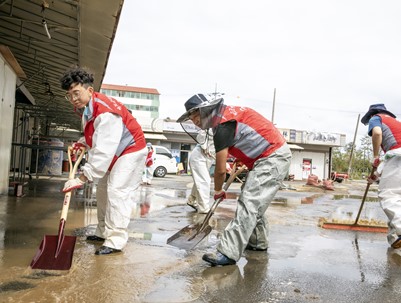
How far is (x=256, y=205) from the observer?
354 cm

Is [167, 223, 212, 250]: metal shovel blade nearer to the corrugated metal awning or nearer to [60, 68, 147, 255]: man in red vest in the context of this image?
[60, 68, 147, 255]: man in red vest

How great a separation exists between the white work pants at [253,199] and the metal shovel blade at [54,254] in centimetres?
121

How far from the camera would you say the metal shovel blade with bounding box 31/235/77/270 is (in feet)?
9.74

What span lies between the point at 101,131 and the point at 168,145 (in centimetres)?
3033

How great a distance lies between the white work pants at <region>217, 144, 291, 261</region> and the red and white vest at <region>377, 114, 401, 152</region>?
1.45 meters

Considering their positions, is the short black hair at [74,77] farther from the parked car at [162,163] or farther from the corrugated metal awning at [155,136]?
the corrugated metal awning at [155,136]

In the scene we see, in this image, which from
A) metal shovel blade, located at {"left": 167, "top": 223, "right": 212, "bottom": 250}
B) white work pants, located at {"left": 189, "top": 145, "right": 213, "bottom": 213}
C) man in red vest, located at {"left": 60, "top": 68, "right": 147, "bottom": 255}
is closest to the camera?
man in red vest, located at {"left": 60, "top": 68, "right": 147, "bottom": 255}

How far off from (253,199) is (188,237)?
0.90 m

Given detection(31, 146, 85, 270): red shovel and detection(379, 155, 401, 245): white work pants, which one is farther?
detection(379, 155, 401, 245): white work pants

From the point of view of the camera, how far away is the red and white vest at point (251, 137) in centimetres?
356

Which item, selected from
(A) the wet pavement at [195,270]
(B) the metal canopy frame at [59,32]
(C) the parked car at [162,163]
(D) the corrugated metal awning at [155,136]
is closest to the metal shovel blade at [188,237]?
(A) the wet pavement at [195,270]

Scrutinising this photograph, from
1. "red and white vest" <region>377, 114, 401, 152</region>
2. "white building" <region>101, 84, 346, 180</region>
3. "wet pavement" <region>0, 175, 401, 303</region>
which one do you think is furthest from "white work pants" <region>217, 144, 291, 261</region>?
"white building" <region>101, 84, 346, 180</region>

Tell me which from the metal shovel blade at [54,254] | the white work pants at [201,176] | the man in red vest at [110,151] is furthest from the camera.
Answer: the white work pants at [201,176]

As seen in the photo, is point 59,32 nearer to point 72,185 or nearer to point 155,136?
point 72,185
